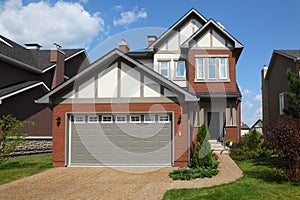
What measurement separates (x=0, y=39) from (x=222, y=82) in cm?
1654

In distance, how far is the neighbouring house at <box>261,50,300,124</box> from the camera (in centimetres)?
2353

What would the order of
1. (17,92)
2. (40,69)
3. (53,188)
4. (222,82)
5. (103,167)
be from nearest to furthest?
(53,188)
(103,167)
(17,92)
(222,82)
(40,69)

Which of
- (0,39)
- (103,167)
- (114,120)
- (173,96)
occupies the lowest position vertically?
(103,167)

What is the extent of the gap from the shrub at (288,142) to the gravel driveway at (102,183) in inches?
76.3

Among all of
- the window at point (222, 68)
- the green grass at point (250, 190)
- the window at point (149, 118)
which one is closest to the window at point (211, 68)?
the window at point (222, 68)

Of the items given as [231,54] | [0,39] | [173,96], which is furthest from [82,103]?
[0,39]

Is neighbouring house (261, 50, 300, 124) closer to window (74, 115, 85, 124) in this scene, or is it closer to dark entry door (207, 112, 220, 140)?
dark entry door (207, 112, 220, 140)

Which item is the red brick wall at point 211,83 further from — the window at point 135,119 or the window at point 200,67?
the window at point 135,119

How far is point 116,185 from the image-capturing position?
10.7m

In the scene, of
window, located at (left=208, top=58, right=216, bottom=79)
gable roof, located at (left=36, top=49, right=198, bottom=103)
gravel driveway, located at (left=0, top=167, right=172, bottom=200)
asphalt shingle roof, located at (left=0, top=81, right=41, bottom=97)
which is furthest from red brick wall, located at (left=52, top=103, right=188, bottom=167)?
window, located at (left=208, top=58, right=216, bottom=79)

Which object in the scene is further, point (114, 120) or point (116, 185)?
point (114, 120)

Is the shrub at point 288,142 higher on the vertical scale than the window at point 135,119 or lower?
lower

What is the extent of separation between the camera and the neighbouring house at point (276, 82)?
926 inches

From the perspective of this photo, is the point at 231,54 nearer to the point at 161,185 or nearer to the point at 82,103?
the point at 82,103
